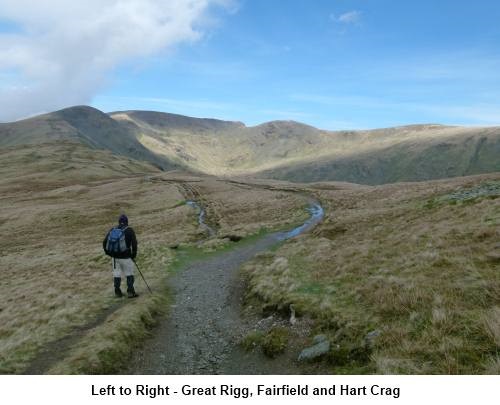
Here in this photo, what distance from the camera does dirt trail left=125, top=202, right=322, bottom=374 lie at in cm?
1163

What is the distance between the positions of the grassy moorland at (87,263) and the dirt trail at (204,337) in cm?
84

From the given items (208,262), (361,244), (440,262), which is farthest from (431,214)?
(208,262)

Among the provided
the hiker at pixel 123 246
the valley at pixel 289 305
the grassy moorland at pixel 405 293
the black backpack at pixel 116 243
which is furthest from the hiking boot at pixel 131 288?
the grassy moorland at pixel 405 293

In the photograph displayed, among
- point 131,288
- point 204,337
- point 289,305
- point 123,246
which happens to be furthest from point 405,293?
point 131,288

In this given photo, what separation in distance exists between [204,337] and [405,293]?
698cm

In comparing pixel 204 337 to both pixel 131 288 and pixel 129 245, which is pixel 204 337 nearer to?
pixel 131 288

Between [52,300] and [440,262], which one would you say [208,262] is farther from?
[440,262]

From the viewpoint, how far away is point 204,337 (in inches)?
561

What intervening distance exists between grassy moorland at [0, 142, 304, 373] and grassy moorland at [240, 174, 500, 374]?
20.1 ft

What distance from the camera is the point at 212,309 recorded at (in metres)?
17.6

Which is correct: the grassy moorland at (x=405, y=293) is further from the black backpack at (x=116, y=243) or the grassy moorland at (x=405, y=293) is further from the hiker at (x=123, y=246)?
the black backpack at (x=116, y=243)

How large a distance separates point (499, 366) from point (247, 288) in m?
13.3

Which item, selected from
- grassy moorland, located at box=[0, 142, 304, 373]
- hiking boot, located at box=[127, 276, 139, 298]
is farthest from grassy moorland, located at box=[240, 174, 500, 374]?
grassy moorland, located at box=[0, 142, 304, 373]
